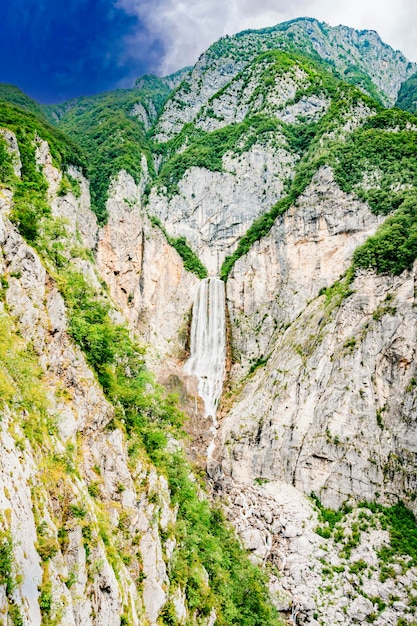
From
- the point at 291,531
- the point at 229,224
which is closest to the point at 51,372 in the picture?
the point at 291,531

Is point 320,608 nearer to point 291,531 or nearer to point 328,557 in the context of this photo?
point 328,557

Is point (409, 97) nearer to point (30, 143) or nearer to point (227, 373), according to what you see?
point (227, 373)

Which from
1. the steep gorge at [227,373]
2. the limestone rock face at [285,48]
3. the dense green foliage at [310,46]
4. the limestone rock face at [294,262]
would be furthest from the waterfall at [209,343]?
the dense green foliage at [310,46]

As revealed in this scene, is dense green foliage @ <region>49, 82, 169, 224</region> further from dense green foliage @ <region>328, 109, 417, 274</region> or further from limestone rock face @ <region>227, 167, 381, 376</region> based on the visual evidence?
dense green foliage @ <region>328, 109, 417, 274</region>

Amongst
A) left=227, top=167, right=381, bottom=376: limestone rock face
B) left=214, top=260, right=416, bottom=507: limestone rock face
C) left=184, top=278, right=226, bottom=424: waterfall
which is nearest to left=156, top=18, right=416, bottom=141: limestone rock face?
left=227, top=167, right=381, bottom=376: limestone rock face

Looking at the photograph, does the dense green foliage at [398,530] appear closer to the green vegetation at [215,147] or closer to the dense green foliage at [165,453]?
the dense green foliage at [165,453]

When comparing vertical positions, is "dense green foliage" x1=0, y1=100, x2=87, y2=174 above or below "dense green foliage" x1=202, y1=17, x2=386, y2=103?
below
